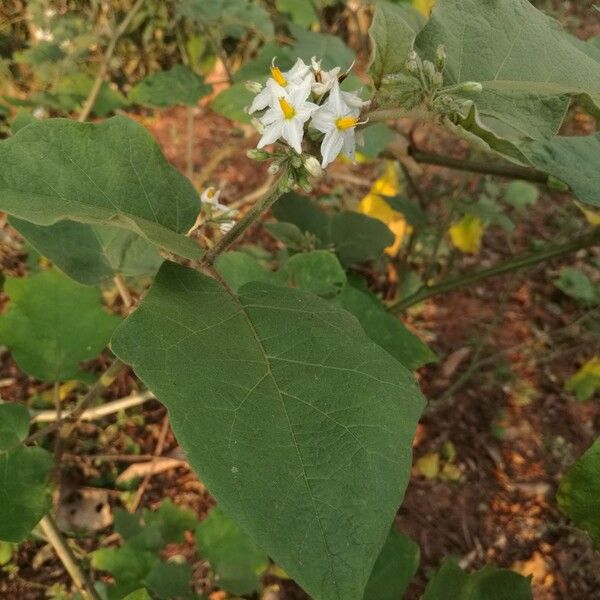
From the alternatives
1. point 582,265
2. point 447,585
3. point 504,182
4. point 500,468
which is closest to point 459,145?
point 504,182

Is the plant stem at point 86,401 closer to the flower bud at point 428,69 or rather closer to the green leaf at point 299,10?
the flower bud at point 428,69

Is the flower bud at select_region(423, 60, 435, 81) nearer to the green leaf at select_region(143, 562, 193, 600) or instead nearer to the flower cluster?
the flower cluster

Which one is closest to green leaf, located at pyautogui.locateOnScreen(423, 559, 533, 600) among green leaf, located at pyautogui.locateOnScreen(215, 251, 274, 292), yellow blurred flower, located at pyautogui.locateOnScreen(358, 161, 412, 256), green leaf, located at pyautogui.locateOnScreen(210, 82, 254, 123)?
green leaf, located at pyautogui.locateOnScreen(215, 251, 274, 292)

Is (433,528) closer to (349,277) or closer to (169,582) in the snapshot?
(349,277)

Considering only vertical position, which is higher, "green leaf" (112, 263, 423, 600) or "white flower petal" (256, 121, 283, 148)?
Answer: "white flower petal" (256, 121, 283, 148)

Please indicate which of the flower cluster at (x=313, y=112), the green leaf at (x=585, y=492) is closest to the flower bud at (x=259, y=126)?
the flower cluster at (x=313, y=112)

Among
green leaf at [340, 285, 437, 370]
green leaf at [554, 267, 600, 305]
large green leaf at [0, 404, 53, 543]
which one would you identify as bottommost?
green leaf at [554, 267, 600, 305]

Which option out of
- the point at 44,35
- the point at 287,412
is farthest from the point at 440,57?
the point at 44,35

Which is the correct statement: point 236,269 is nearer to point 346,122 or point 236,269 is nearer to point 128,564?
point 346,122
